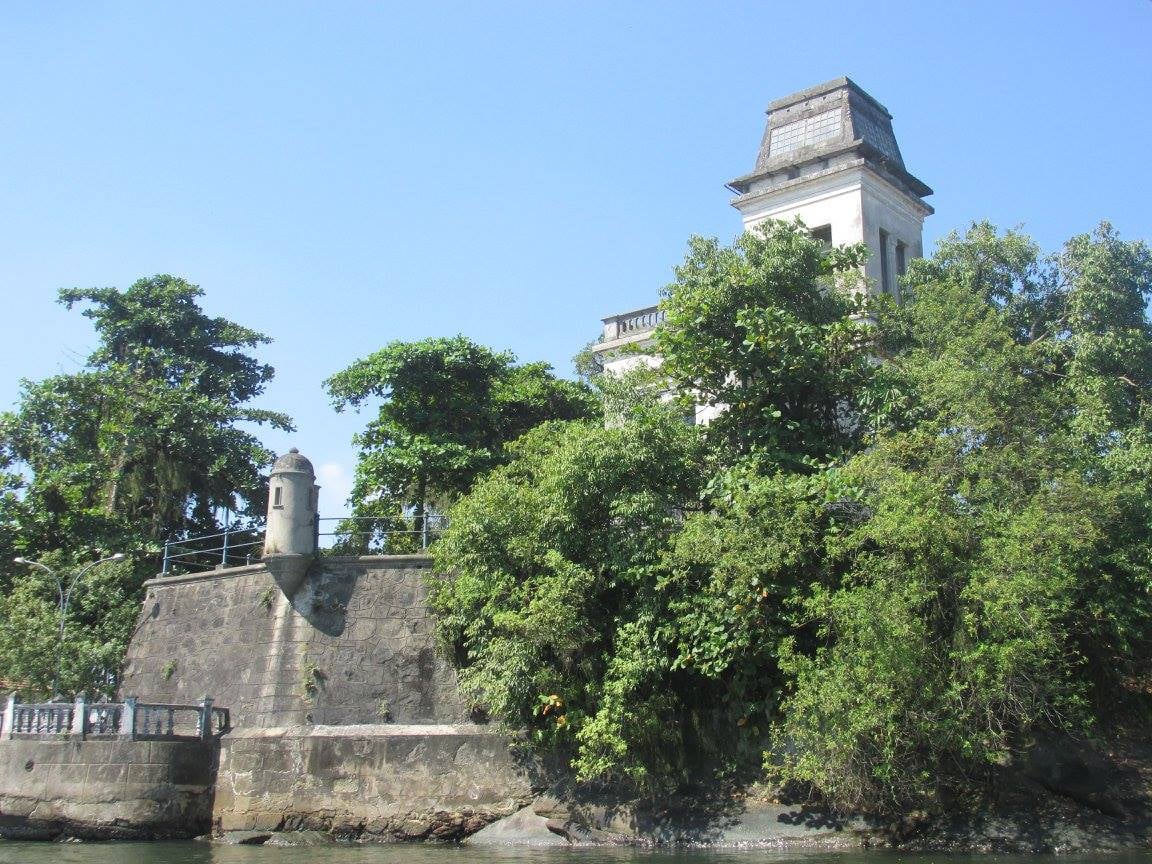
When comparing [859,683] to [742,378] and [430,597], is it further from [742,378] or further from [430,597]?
[430,597]

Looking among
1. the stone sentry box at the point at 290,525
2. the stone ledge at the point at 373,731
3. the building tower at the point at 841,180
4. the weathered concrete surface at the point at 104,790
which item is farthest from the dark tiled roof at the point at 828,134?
the weathered concrete surface at the point at 104,790

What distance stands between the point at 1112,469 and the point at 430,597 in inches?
483

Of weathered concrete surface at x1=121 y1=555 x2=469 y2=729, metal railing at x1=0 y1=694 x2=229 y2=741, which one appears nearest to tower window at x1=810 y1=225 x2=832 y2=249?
weathered concrete surface at x1=121 y1=555 x2=469 y2=729

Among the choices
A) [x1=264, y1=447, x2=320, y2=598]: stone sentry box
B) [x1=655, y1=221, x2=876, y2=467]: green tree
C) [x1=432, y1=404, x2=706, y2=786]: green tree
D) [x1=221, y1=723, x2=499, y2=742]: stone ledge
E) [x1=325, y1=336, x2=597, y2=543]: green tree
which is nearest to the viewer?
[x1=432, y1=404, x2=706, y2=786]: green tree

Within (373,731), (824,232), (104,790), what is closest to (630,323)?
(824,232)

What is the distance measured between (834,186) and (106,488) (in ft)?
65.7

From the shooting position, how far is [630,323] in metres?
31.2

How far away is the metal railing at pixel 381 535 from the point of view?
2364 centimetres

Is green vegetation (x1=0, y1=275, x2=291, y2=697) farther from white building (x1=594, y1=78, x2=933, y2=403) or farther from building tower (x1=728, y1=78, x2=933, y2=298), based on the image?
building tower (x1=728, y1=78, x2=933, y2=298)

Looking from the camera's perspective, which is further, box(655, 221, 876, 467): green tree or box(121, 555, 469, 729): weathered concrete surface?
box(121, 555, 469, 729): weathered concrete surface

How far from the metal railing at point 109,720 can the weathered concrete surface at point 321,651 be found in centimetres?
72

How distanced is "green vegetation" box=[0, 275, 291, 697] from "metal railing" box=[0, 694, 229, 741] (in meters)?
5.01

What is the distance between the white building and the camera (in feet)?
98.7

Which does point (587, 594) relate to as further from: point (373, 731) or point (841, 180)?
point (841, 180)
